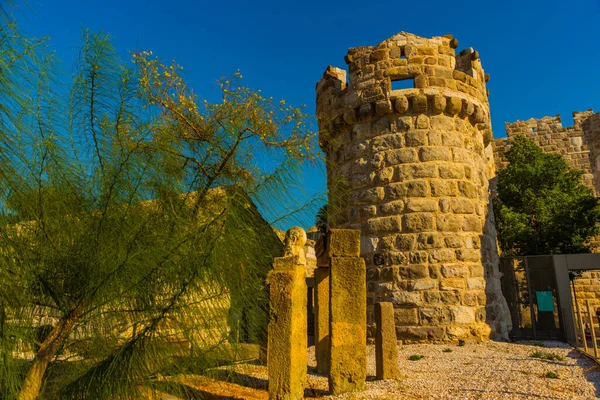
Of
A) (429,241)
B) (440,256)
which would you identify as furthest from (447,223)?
(440,256)

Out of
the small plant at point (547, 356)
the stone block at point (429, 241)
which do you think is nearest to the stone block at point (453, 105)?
the stone block at point (429, 241)

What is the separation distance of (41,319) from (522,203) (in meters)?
14.2

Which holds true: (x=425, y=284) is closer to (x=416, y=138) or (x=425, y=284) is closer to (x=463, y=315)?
(x=463, y=315)

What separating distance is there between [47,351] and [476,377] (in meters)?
4.23

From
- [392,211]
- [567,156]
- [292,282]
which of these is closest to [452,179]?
[392,211]

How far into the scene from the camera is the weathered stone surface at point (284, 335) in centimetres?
354

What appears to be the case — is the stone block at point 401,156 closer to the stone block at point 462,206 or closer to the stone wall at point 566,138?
the stone block at point 462,206

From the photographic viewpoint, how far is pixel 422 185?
763 centimetres

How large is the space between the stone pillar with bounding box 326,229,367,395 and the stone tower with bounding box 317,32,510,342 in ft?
9.99

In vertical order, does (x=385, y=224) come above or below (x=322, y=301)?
above

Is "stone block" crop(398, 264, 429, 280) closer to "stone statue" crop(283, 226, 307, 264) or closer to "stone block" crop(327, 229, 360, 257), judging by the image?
"stone block" crop(327, 229, 360, 257)

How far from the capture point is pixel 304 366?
3770mm

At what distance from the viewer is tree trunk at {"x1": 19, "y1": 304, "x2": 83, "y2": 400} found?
191 cm

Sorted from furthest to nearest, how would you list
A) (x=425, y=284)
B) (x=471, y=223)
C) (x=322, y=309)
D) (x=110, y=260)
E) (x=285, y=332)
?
(x=471, y=223) → (x=425, y=284) → (x=322, y=309) → (x=285, y=332) → (x=110, y=260)
